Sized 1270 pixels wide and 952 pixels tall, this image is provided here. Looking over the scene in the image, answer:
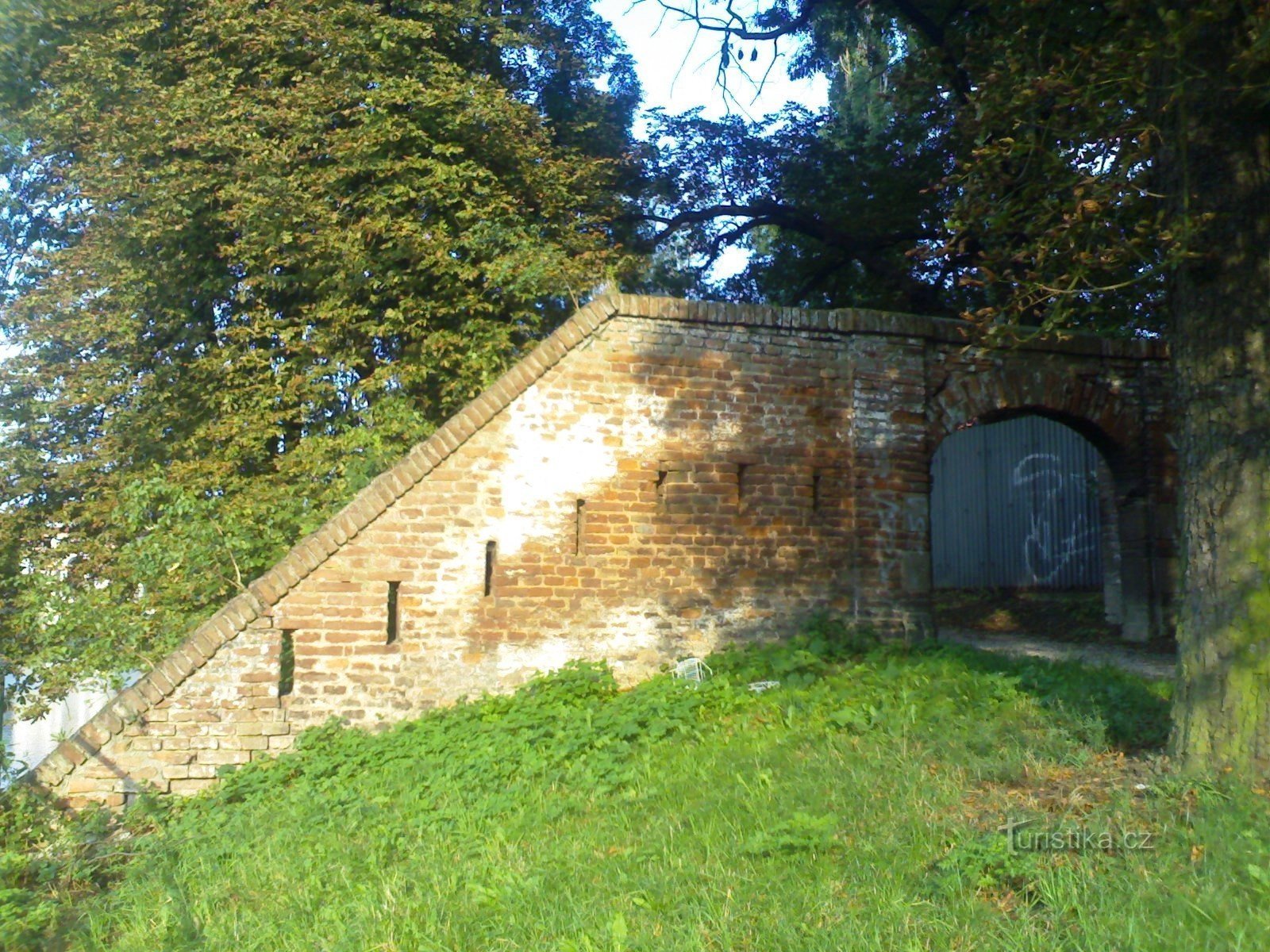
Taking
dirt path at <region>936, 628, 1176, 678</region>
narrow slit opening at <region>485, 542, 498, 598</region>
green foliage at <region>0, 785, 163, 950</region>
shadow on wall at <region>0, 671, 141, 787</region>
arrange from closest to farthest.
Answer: green foliage at <region>0, 785, 163, 950</region>
narrow slit opening at <region>485, 542, 498, 598</region>
dirt path at <region>936, 628, 1176, 678</region>
shadow on wall at <region>0, 671, 141, 787</region>

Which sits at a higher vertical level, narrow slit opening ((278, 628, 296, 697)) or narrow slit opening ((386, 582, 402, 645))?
narrow slit opening ((386, 582, 402, 645))

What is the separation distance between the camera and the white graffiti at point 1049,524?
1727 cm

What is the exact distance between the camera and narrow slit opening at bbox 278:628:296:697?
8906 millimetres

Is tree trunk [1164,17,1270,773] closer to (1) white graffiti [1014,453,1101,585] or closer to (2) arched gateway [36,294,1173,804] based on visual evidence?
(2) arched gateway [36,294,1173,804]

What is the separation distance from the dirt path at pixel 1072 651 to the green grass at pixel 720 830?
1213 mm

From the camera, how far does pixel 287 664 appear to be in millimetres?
9031

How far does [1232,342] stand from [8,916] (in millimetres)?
7476

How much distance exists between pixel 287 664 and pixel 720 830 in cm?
Answer: 427

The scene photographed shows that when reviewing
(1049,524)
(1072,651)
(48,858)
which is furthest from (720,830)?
(1049,524)

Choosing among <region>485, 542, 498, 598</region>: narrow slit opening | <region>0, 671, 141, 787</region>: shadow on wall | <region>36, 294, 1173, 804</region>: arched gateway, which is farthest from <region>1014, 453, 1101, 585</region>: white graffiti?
<region>0, 671, 141, 787</region>: shadow on wall

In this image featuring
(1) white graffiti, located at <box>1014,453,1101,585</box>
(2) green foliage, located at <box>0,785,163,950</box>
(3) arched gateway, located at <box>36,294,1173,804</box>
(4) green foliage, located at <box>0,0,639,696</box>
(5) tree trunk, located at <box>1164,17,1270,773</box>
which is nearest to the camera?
(5) tree trunk, located at <box>1164,17,1270,773</box>

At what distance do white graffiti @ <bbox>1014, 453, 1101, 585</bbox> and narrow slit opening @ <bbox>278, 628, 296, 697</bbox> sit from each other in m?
12.2

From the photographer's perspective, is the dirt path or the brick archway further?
the brick archway

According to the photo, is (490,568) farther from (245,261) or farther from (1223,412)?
(1223,412)
